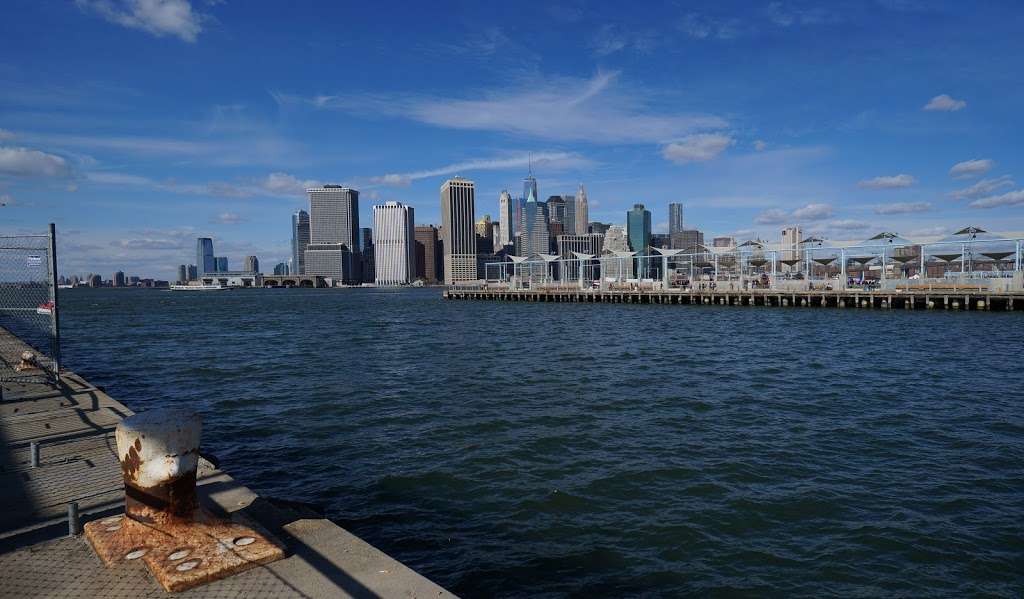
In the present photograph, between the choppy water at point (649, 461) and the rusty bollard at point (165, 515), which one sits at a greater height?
the rusty bollard at point (165, 515)

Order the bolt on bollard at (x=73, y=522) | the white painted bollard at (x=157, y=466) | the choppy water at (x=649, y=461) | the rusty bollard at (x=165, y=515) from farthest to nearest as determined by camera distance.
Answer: the choppy water at (x=649, y=461) → the bolt on bollard at (x=73, y=522) → the white painted bollard at (x=157, y=466) → the rusty bollard at (x=165, y=515)

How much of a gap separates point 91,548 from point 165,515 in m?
0.80

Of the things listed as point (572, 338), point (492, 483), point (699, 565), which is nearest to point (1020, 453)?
point (699, 565)

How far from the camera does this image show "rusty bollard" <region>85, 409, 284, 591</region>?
614cm

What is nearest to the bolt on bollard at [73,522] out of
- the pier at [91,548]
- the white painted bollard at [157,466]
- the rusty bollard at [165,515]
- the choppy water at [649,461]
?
the pier at [91,548]

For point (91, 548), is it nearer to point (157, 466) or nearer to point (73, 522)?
point (73, 522)

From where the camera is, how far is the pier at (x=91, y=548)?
18.5 feet

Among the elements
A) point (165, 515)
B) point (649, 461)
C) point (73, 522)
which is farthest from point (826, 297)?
point (73, 522)

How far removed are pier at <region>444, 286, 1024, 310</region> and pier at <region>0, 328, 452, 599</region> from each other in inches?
2555

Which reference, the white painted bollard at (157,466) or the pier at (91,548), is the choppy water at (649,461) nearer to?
the pier at (91,548)

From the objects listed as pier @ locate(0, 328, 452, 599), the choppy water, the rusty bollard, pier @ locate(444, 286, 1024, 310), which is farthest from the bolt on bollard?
pier @ locate(444, 286, 1024, 310)

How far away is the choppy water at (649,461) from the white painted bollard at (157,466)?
3.72m

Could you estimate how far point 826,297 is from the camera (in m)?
65.0

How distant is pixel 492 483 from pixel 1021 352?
30.5 meters
